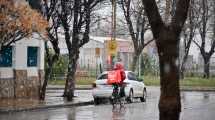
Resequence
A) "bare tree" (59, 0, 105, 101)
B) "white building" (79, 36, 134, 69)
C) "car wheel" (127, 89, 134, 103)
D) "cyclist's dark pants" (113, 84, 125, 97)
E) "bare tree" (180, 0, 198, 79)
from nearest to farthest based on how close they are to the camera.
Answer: "cyclist's dark pants" (113, 84, 125, 97) → "car wheel" (127, 89, 134, 103) → "bare tree" (59, 0, 105, 101) → "bare tree" (180, 0, 198, 79) → "white building" (79, 36, 134, 69)

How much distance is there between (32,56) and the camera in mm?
32531

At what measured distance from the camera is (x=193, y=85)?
172ft

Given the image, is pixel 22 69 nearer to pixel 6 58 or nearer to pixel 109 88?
pixel 6 58

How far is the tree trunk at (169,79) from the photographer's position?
34.5 ft

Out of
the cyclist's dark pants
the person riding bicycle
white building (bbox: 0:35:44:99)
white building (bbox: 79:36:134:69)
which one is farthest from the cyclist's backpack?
white building (bbox: 79:36:134:69)

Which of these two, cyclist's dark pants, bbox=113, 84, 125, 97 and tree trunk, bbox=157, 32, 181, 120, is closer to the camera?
tree trunk, bbox=157, 32, 181, 120

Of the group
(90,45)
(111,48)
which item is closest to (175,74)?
(111,48)

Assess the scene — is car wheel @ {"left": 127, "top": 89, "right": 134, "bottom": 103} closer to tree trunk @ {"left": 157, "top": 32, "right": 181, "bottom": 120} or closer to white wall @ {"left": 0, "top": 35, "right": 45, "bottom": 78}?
white wall @ {"left": 0, "top": 35, "right": 45, "bottom": 78}

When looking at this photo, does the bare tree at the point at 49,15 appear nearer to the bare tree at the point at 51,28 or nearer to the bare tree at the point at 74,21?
the bare tree at the point at 51,28

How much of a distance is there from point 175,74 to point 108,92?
1988cm

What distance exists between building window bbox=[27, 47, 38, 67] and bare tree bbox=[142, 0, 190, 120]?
21861 millimetres

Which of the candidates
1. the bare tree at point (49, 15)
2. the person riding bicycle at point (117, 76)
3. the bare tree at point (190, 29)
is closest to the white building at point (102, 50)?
the bare tree at point (190, 29)

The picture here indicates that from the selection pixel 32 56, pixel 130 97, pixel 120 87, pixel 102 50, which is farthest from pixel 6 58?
pixel 102 50

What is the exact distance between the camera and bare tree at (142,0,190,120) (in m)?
10.5
